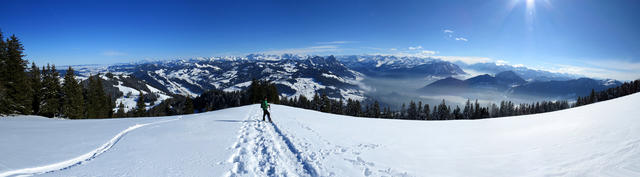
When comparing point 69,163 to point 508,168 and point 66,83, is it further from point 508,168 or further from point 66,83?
point 66,83

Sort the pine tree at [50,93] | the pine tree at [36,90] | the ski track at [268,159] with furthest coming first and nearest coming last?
the pine tree at [50,93] < the pine tree at [36,90] < the ski track at [268,159]

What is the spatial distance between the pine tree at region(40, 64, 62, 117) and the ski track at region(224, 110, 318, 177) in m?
43.7

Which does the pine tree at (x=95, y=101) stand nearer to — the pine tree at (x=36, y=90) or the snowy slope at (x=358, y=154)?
the pine tree at (x=36, y=90)

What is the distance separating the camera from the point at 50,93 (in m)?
34.2

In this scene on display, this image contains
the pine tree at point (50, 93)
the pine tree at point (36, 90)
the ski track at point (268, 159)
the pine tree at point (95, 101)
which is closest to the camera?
the ski track at point (268, 159)

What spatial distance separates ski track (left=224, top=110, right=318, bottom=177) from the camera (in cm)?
653

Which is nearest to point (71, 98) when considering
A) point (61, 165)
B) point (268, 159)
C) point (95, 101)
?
point (95, 101)

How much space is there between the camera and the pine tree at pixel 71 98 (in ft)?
119

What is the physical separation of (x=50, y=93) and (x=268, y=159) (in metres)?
47.7

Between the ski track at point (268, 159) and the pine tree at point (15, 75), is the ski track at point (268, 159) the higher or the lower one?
the lower one

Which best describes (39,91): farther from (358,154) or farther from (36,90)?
(358,154)

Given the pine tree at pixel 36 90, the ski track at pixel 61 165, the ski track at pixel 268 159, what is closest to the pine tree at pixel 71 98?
the pine tree at pixel 36 90

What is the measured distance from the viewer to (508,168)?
5.78 m

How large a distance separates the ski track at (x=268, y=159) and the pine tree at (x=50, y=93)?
43722mm
